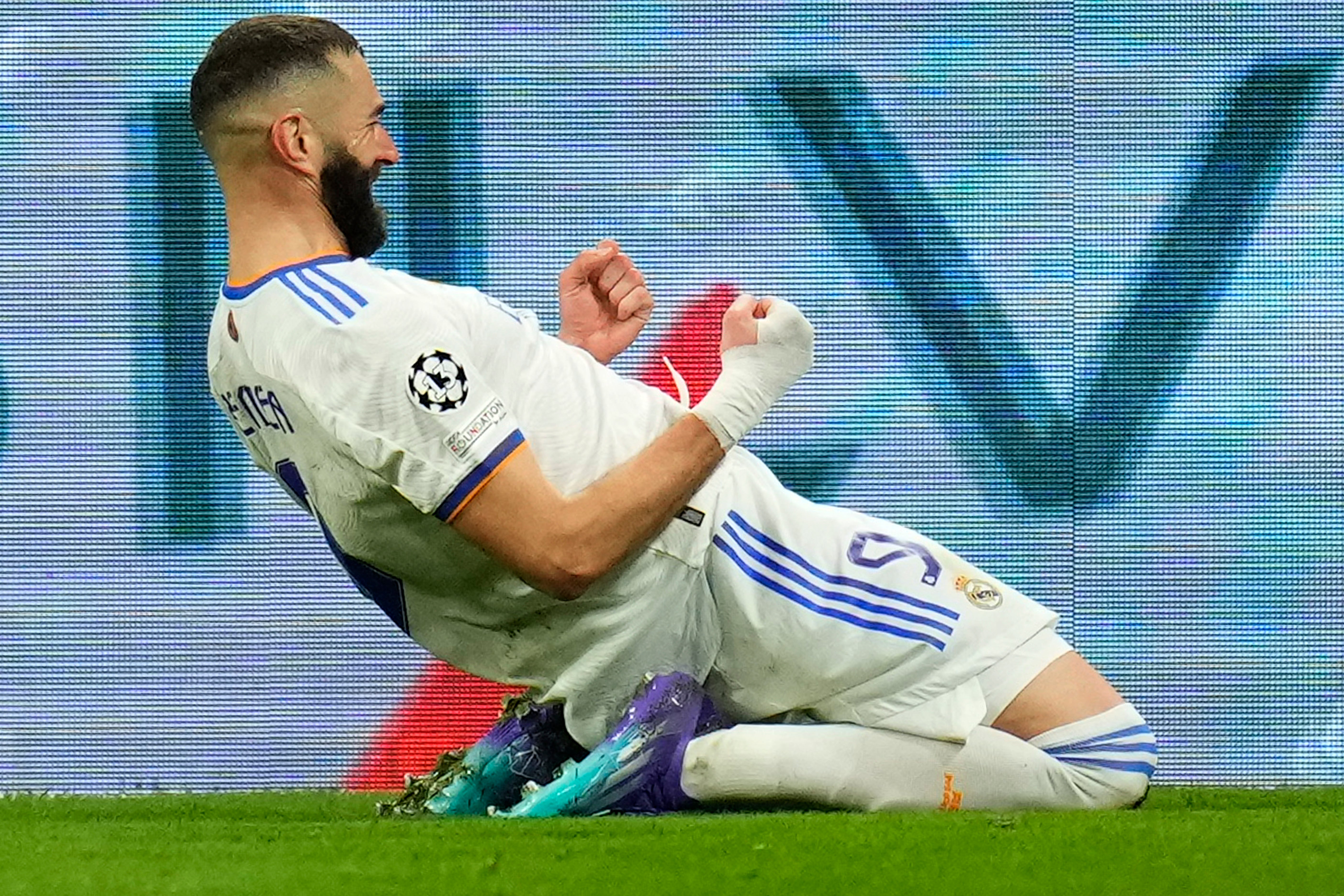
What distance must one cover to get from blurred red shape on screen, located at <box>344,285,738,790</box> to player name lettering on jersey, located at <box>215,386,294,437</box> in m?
1.11

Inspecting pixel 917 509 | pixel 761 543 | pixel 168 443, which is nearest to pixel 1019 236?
pixel 917 509

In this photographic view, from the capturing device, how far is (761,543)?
6.65ft

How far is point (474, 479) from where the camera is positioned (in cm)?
182

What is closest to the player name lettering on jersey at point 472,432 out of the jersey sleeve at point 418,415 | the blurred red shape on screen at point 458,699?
the jersey sleeve at point 418,415

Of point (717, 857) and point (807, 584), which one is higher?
point (717, 857)

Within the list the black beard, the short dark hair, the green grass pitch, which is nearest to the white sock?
the green grass pitch

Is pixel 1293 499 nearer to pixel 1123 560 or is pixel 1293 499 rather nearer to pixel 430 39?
pixel 1123 560

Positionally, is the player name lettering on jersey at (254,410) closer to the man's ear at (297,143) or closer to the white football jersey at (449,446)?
the white football jersey at (449,446)

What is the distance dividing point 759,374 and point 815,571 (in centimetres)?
23

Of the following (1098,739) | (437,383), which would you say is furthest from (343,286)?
(1098,739)

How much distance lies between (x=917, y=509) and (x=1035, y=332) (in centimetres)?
36

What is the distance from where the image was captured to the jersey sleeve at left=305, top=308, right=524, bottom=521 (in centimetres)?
181

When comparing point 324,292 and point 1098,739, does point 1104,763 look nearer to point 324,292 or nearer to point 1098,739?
point 1098,739

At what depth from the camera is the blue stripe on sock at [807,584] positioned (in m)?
2.02
